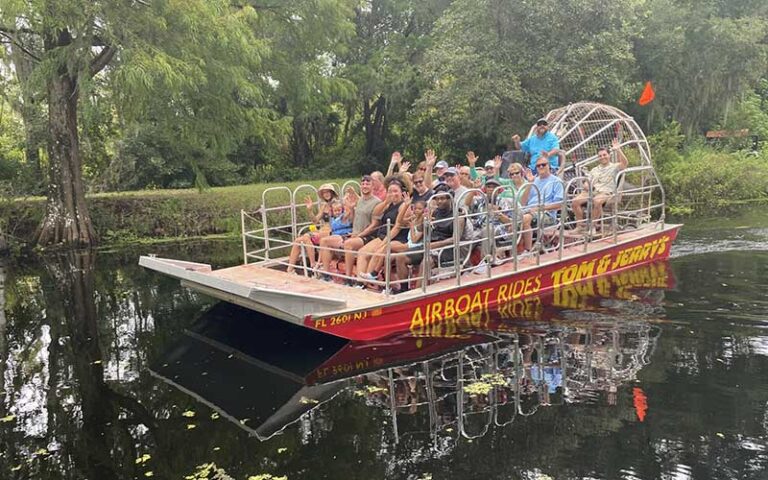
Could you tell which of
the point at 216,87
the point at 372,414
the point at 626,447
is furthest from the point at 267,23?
the point at 626,447

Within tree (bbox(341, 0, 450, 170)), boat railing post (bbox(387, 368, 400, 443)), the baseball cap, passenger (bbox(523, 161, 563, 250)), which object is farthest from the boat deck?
tree (bbox(341, 0, 450, 170))

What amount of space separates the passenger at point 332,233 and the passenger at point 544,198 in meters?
2.60

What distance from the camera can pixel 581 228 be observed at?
10.9m

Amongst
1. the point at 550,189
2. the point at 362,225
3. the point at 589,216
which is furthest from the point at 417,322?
the point at 589,216

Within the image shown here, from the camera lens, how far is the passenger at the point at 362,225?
8562 mm

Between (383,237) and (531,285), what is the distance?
8.06ft

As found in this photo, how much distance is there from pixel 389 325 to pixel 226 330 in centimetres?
244

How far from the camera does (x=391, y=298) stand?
788cm

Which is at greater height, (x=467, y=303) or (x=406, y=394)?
(x=467, y=303)

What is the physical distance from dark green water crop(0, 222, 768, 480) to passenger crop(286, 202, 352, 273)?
39.1 inches

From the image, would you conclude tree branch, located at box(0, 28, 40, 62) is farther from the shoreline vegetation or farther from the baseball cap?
the baseball cap

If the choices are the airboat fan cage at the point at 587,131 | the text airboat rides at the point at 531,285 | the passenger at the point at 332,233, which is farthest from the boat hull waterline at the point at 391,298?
the airboat fan cage at the point at 587,131

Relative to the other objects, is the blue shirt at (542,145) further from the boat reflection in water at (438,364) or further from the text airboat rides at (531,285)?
the boat reflection in water at (438,364)

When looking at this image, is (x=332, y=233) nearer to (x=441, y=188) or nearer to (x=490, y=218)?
(x=441, y=188)
